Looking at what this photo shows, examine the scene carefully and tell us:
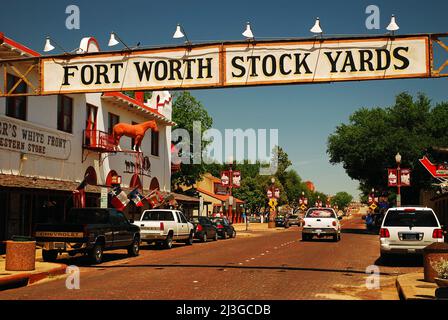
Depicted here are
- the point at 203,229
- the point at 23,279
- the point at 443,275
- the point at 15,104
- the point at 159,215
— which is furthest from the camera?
the point at 203,229

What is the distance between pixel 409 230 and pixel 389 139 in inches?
1235

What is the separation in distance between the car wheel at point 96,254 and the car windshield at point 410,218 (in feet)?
31.2

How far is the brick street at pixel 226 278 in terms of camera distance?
11.5 metres

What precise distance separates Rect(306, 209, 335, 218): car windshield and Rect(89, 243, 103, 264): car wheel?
15184mm

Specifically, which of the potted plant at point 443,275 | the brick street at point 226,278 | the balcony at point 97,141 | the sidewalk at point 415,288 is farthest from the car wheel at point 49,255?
the potted plant at point 443,275

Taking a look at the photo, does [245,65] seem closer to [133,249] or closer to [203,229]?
[133,249]

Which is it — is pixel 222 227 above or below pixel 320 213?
below

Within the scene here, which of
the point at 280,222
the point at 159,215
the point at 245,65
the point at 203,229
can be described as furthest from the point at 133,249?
the point at 280,222

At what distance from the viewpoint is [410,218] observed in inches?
706

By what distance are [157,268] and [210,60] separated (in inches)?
252

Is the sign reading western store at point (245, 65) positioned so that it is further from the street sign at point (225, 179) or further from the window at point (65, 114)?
the street sign at point (225, 179)

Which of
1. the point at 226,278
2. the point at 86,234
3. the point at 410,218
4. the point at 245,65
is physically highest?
the point at 245,65

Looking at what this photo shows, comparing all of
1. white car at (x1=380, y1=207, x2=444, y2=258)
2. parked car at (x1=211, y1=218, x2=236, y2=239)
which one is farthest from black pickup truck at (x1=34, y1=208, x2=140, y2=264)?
parked car at (x1=211, y1=218, x2=236, y2=239)
